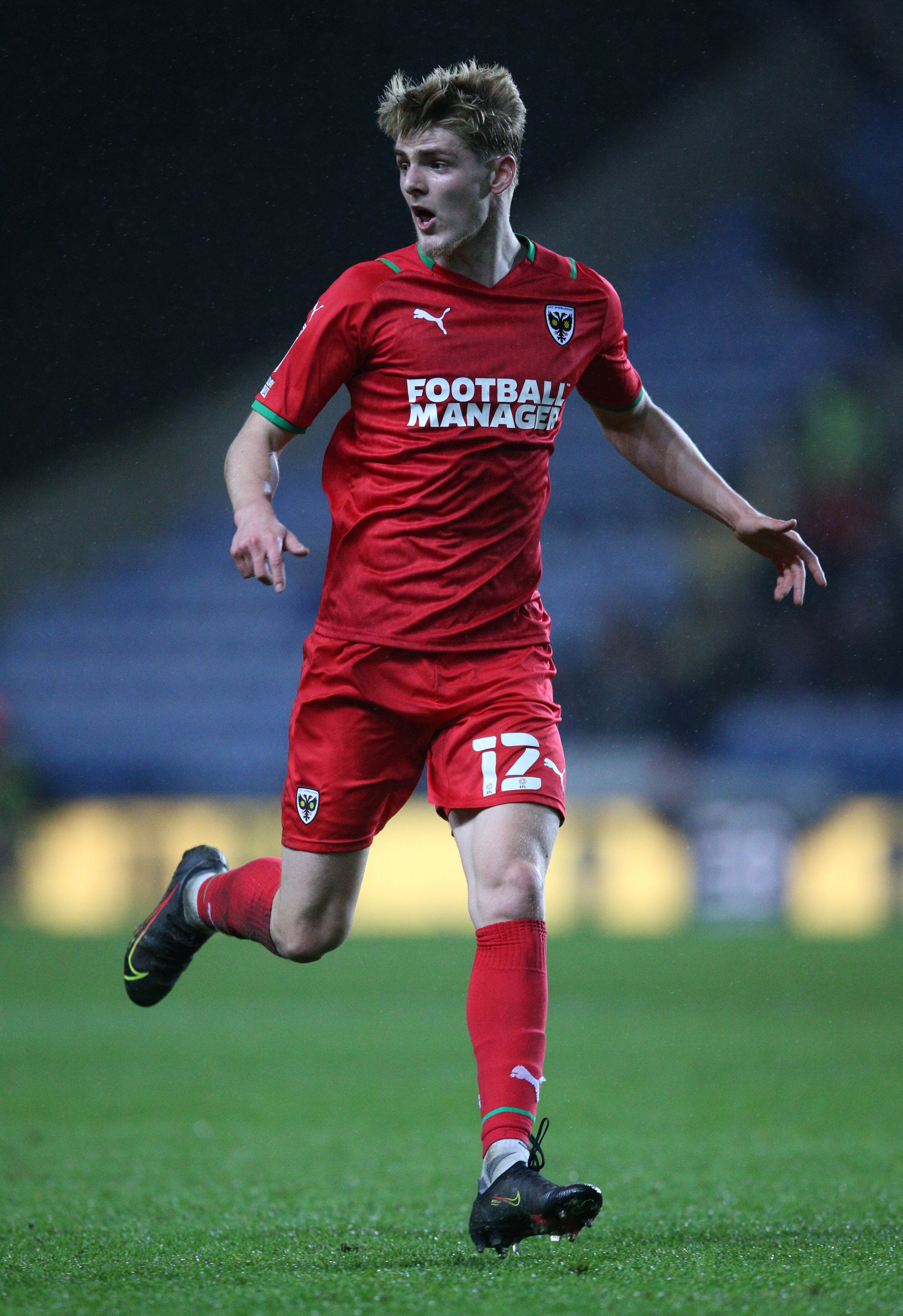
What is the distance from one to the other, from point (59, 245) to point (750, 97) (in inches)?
270

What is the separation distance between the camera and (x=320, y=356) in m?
2.67

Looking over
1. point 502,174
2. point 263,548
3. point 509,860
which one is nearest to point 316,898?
point 509,860

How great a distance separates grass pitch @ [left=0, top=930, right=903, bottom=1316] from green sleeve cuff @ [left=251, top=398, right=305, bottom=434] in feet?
4.41

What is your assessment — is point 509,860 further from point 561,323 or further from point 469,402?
point 561,323

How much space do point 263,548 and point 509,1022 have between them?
846 millimetres

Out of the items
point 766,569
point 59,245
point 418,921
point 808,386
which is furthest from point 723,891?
point 59,245

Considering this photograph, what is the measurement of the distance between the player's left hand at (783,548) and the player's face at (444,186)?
0.76 m

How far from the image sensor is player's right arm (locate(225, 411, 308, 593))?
2.38 meters

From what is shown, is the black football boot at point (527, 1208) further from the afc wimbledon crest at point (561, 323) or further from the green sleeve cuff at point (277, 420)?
the afc wimbledon crest at point (561, 323)

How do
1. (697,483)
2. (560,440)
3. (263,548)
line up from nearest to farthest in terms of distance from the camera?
1. (263,548)
2. (697,483)
3. (560,440)

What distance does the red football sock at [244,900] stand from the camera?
10.0 feet

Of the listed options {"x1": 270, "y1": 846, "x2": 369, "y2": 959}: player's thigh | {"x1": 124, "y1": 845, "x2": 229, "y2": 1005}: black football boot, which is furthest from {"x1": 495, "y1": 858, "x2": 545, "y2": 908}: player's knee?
{"x1": 124, "y1": 845, "x2": 229, "y2": 1005}: black football boot

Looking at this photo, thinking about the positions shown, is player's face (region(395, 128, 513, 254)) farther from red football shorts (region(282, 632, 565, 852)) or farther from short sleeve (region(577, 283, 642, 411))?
red football shorts (region(282, 632, 565, 852))

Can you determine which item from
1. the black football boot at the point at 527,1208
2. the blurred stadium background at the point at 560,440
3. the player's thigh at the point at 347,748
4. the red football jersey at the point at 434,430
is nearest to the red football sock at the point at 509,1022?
the black football boot at the point at 527,1208
